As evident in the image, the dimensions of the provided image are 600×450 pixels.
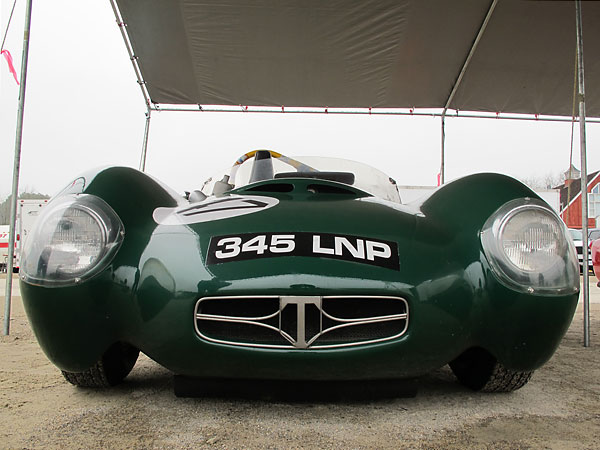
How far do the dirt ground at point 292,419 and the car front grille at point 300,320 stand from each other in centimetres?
21

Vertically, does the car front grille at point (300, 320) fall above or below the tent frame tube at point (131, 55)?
below

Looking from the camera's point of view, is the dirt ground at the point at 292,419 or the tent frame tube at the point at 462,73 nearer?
the dirt ground at the point at 292,419

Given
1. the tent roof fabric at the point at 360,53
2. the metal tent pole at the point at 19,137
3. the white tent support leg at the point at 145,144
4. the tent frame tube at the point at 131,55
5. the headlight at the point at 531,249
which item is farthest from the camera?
the white tent support leg at the point at 145,144

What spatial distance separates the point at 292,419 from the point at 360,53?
3980 mm

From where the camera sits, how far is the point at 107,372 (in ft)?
5.06

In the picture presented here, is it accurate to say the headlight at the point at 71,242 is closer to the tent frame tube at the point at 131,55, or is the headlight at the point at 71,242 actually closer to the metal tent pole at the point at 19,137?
the metal tent pole at the point at 19,137

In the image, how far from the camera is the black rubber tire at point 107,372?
4.96 ft

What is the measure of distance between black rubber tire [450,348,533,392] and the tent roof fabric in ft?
9.76

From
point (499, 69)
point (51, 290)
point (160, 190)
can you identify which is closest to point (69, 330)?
point (51, 290)

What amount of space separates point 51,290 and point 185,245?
0.38 metres

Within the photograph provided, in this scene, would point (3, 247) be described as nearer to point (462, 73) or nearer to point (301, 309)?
point (462, 73)

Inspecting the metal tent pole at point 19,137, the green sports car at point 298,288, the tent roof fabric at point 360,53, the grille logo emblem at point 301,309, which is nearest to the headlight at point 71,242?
the green sports car at point 298,288

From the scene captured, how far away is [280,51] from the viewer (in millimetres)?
4535

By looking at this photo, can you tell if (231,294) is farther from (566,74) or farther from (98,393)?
(566,74)
